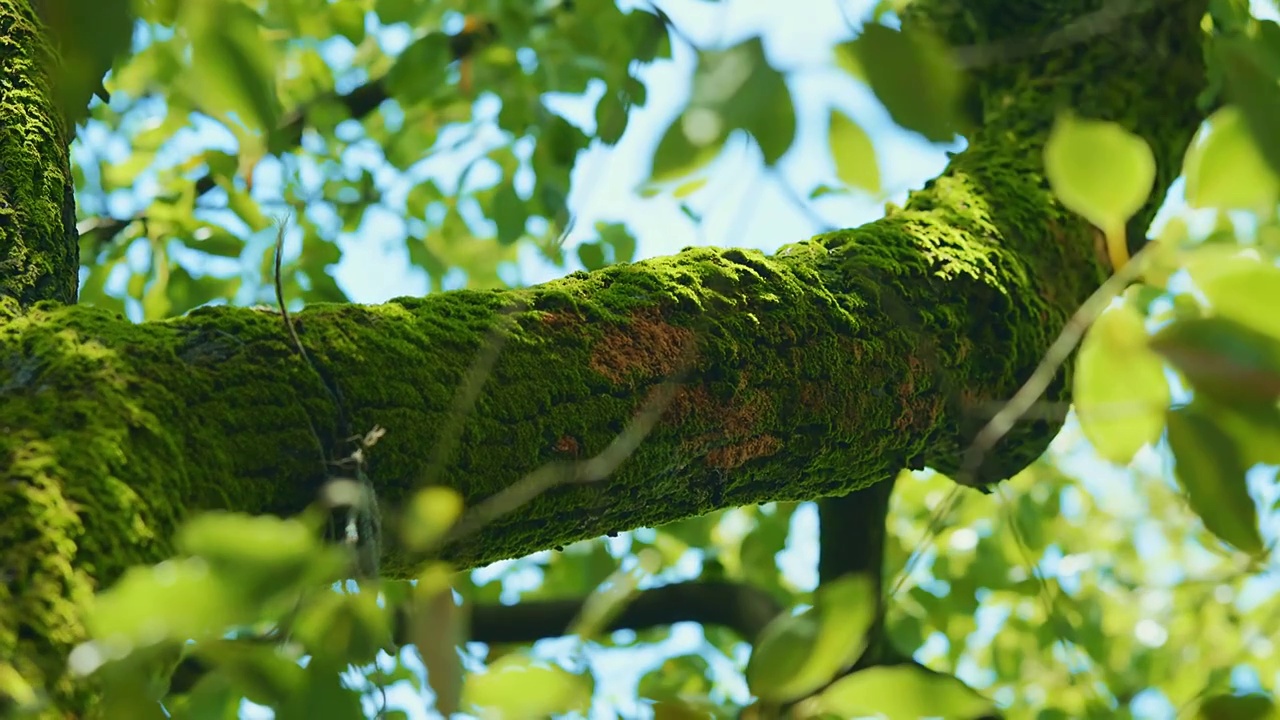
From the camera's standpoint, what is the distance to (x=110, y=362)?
1.12 metres

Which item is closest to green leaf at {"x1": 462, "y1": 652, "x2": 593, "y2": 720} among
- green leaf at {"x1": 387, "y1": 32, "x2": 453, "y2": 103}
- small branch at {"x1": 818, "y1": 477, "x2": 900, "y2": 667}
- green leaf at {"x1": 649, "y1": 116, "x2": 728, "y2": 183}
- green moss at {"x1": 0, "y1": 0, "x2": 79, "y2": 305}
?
green leaf at {"x1": 649, "y1": 116, "x2": 728, "y2": 183}

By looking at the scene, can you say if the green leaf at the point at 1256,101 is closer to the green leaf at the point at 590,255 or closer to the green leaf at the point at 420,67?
the green leaf at the point at 420,67

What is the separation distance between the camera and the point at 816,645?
22.6 inches

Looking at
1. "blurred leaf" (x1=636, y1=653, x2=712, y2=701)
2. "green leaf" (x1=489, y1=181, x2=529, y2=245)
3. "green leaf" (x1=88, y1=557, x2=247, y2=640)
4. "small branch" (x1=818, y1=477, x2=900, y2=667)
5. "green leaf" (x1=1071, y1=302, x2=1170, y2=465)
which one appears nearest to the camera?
"green leaf" (x1=88, y1=557, x2=247, y2=640)

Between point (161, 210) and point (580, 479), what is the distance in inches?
75.2

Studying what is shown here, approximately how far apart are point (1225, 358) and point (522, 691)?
1.34 ft

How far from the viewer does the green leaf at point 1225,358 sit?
1.79 ft

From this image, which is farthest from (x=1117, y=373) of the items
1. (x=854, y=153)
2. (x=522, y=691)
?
(x=522, y=691)

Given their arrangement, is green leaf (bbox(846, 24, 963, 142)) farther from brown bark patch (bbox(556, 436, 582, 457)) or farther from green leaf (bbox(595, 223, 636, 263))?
green leaf (bbox(595, 223, 636, 263))

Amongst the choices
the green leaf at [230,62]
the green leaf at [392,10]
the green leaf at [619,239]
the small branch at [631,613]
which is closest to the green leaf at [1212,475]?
the green leaf at [230,62]

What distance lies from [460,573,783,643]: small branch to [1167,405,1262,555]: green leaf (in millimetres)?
2141

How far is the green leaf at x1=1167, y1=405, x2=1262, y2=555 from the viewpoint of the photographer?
553 mm

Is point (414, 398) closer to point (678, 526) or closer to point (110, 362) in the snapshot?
point (110, 362)

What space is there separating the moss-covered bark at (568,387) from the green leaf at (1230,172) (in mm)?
848
